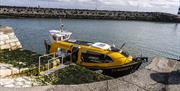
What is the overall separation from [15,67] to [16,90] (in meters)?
3.47

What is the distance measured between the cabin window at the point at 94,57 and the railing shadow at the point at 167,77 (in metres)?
8.54

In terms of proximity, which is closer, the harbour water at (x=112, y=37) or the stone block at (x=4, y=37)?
the stone block at (x=4, y=37)

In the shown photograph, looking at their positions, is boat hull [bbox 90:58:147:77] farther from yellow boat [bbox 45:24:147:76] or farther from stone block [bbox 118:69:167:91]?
stone block [bbox 118:69:167:91]

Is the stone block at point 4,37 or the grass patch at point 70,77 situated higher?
the stone block at point 4,37

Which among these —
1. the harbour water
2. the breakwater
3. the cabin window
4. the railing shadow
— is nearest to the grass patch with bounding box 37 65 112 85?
the railing shadow

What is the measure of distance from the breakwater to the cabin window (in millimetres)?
45967

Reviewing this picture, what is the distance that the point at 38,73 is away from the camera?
34.2ft

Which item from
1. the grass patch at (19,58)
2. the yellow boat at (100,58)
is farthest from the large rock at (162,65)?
the yellow boat at (100,58)

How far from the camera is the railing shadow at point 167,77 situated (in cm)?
639

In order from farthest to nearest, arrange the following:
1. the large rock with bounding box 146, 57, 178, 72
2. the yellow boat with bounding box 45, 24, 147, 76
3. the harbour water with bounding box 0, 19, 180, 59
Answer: the harbour water with bounding box 0, 19, 180, 59 < the yellow boat with bounding box 45, 24, 147, 76 < the large rock with bounding box 146, 57, 178, 72

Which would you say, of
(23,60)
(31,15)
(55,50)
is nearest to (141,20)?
(31,15)

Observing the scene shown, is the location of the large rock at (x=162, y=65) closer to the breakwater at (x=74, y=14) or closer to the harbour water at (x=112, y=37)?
the harbour water at (x=112, y=37)

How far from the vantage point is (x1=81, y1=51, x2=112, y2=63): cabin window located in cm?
1532

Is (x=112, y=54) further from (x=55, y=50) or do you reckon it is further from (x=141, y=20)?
(x=141, y=20)
